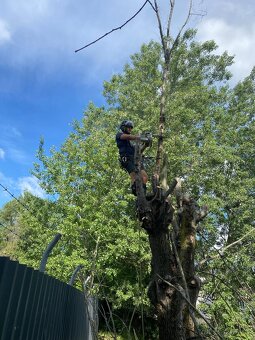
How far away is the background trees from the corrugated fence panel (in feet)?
22.3

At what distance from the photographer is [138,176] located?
3.41m

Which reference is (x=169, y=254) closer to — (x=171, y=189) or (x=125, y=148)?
(x=171, y=189)

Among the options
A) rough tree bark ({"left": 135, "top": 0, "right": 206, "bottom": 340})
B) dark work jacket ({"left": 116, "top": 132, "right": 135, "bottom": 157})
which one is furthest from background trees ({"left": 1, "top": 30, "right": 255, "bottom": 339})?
rough tree bark ({"left": 135, "top": 0, "right": 206, "bottom": 340})

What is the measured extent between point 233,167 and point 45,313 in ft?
49.1

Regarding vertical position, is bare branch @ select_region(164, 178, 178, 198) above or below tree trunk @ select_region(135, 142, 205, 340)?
above

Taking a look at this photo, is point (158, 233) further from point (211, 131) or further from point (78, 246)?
point (211, 131)

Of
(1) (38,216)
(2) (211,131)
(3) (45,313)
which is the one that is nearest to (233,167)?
(2) (211,131)

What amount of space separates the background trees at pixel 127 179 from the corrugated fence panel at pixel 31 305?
6788 mm

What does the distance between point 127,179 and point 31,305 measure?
12034 millimetres

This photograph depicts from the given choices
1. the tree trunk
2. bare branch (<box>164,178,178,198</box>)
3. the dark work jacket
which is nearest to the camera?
the tree trunk

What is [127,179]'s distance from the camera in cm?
1473

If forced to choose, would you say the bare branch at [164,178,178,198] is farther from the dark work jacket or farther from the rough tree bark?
the dark work jacket

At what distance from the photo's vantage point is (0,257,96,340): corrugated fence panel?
2.17 meters

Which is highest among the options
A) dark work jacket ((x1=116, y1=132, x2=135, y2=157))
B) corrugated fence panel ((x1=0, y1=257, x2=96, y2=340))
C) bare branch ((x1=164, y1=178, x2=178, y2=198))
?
dark work jacket ((x1=116, y1=132, x2=135, y2=157))
